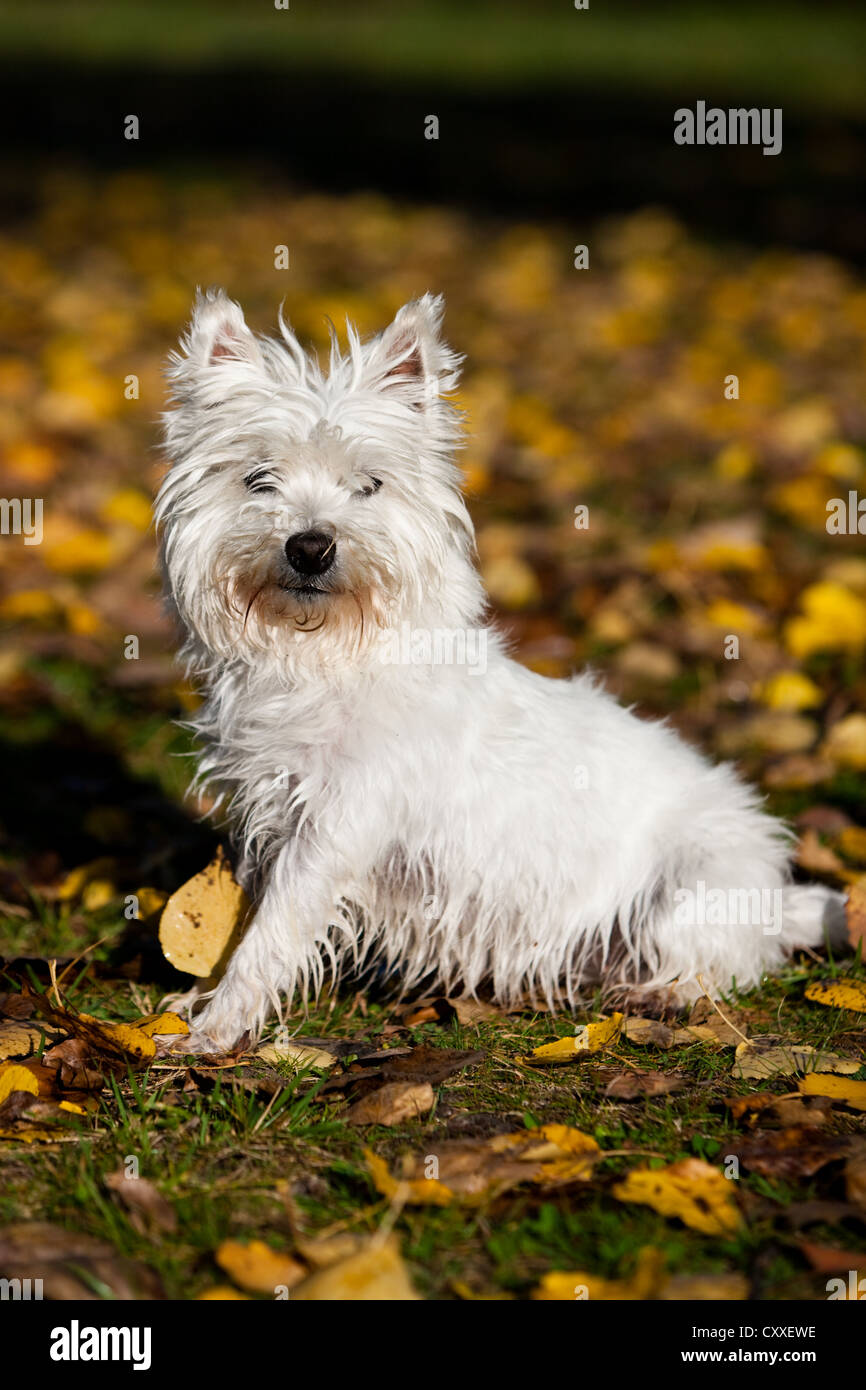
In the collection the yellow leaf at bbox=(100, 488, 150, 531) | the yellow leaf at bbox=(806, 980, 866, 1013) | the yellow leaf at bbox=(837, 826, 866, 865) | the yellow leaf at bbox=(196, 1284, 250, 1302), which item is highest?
the yellow leaf at bbox=(100, 488, 150, 531)

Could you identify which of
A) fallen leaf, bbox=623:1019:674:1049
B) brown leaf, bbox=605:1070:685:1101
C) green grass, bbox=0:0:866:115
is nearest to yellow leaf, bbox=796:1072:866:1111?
brown leaf, bbox=605:1070:685:1101

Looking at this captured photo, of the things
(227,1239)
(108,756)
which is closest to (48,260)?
(108,756)

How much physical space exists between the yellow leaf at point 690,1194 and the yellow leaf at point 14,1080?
1.41 metres

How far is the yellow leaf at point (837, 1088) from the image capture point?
3.39m

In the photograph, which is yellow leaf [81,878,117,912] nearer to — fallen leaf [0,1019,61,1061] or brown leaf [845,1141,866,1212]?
fallen leaf [0,1019,61,1061]

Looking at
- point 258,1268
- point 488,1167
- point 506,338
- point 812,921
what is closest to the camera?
point 258,1268

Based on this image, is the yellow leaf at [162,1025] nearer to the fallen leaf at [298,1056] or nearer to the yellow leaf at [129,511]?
the fallen leaf at [298,1056]

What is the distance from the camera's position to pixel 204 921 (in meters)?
4.03

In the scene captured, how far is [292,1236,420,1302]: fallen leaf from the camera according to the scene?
2.63 meters

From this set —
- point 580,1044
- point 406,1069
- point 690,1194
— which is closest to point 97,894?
point 406,1069

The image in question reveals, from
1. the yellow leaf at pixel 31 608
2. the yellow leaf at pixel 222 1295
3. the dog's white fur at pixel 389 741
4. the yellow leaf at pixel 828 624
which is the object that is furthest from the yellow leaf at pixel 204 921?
the yellow leaf at pixel 828 624

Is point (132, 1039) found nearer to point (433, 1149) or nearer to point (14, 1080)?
point (14, 1080)

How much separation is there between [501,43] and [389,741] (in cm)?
2483

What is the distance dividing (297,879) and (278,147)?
1623cm
